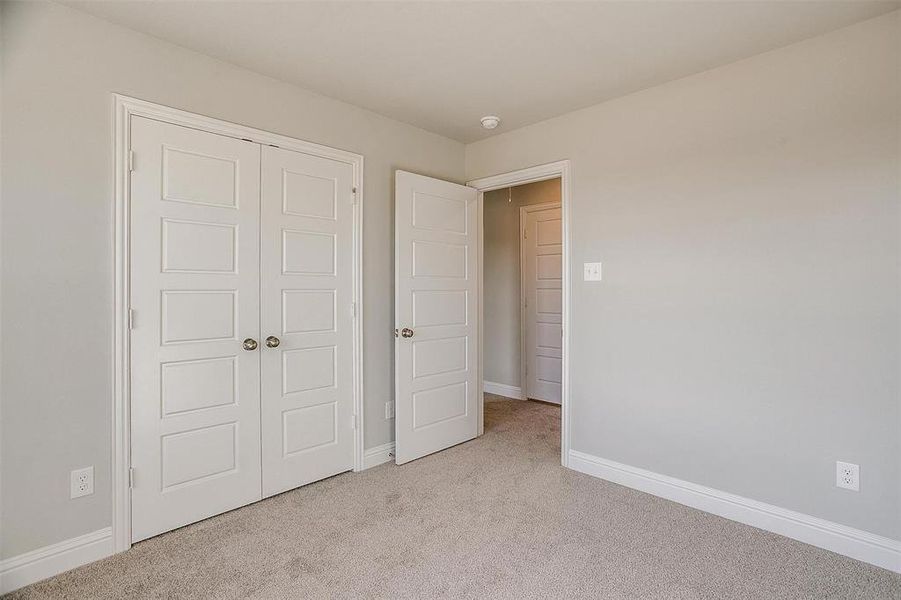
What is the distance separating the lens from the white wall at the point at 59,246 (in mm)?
1849

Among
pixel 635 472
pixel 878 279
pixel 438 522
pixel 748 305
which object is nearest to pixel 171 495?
pixel 438 522

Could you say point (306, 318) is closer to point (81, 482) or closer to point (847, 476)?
point (81, 482)

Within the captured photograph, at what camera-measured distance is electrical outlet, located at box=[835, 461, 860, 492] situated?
2.08 metres

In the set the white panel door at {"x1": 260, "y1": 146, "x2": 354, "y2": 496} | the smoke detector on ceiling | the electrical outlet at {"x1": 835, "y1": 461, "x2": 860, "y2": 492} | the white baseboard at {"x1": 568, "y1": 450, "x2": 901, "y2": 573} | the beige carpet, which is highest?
the smoke detector on ceiling

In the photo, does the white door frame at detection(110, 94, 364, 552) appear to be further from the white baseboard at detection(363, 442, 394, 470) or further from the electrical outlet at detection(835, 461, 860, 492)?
the electrical outlet at detection(835, 461, 860, 492)

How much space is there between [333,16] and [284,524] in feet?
8.27

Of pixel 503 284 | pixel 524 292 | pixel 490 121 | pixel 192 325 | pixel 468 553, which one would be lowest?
pixel 468 553

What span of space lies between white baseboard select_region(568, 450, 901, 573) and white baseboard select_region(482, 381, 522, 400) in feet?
7.02

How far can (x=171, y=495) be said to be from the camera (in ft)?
7.44

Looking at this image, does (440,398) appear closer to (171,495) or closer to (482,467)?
(482,467)

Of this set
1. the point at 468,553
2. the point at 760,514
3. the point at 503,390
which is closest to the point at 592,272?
the point at 760,514

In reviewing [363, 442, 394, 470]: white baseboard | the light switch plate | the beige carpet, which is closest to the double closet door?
[363, 442, 394, 470]: white baseboard

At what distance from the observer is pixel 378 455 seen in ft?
10.4

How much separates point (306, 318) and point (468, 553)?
162 centimetres
